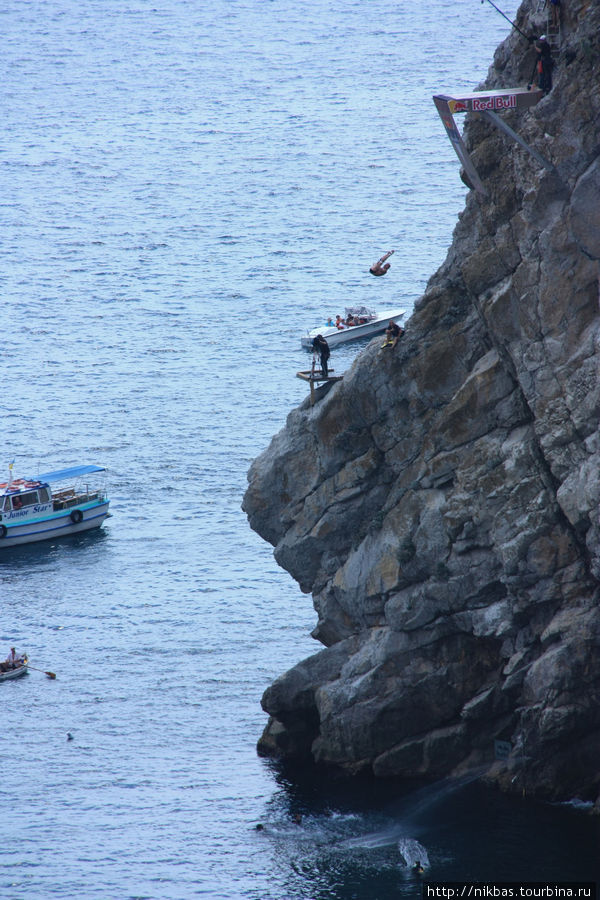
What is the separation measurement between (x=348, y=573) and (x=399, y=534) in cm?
434

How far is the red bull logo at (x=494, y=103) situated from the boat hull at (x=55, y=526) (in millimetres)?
62351

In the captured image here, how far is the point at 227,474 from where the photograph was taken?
118 meters

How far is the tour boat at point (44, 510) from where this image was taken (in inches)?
4363

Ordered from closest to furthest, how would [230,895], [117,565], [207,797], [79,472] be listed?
[230,895] < [207,797] < [117,565] < [79,472]

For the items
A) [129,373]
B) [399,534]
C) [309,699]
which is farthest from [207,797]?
[129,373]

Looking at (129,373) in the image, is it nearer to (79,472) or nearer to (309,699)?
(79,472)

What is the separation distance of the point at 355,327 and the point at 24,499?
46500mm

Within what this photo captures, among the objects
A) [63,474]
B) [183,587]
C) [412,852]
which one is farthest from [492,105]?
[63,474]

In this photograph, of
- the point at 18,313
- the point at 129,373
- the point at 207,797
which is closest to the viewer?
the point at 207,797

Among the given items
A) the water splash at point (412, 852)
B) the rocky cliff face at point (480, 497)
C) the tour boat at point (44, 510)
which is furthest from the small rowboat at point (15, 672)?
the water splash at point (412, 852)

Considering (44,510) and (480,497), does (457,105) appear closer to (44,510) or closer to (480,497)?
(480,497)

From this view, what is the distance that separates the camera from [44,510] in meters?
112

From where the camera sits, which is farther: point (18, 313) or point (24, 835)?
point (18, 313)

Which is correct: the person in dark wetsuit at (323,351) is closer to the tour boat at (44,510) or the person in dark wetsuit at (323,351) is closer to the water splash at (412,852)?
the water splash at (412,852)
